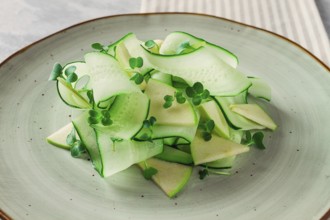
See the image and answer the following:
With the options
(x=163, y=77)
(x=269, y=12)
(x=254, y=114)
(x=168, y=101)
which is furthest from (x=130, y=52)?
(x=269, y=12)

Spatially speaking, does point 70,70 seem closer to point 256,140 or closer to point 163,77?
point 163,77

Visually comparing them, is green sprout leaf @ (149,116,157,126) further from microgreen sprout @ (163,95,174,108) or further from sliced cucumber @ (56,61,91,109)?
sliced cucumber @ (56,61,91,109)

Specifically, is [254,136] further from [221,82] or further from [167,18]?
[167,18]

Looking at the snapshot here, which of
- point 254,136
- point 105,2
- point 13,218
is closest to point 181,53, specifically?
point 254,136

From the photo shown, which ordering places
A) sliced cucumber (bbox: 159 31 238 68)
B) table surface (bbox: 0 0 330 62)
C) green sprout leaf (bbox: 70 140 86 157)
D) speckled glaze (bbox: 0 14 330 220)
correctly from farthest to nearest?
table surface (bbox: 0 0 330 62) → sliced cucumber (bbox: 159 31 238 68) → green sprout leaf (bbox: 70 140 86 157) → speckled glaze (bbox: 0 14 330 220)

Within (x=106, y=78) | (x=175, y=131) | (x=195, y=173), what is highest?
(x=106, y=78)

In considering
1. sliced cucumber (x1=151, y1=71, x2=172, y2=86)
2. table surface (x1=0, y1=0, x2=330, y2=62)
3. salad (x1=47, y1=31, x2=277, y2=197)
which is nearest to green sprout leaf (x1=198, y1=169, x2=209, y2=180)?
salad (x1=47, y1=31, x2=277, y2=197)

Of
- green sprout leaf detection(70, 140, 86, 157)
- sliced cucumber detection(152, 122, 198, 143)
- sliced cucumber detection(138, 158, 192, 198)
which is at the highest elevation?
sliced cucumber detection(152, 122, 198, 143)
